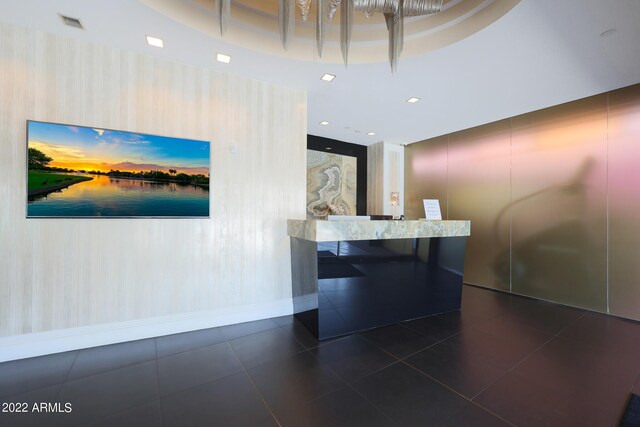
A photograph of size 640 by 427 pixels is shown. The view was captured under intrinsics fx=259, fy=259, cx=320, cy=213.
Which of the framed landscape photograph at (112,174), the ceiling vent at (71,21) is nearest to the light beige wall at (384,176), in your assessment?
the framed landscape photograph at (112,174)

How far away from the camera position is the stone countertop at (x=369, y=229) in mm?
2420

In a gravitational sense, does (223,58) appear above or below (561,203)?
above

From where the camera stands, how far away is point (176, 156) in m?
2.93

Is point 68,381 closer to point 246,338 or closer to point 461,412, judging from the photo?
point 246,338

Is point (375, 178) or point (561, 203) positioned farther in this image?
point (375, 178)

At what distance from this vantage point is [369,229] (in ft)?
8.68

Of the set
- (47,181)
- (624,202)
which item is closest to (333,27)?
(47,181)

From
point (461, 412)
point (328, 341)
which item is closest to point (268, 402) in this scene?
point (328, 341)

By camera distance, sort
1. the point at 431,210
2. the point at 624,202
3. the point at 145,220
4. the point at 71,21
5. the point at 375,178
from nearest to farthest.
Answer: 1. the point at 71,21
2. the point at 145,220
3. the point at 624,202
4. the point at 431,210
5. the point at 375,178

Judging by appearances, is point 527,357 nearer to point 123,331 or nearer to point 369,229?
point 369,229

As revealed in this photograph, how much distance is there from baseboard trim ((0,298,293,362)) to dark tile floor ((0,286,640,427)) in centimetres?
10

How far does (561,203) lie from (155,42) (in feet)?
18.7

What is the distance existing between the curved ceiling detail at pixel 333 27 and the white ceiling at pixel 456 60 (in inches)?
3.0

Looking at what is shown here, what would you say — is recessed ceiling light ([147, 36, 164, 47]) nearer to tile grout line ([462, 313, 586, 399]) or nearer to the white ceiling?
the white ceiling
